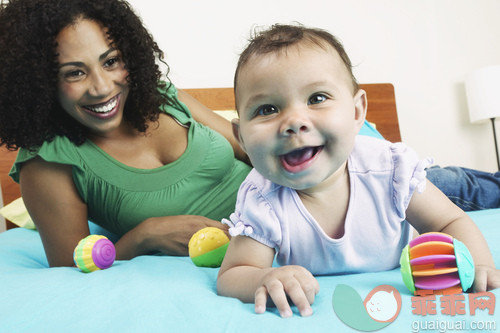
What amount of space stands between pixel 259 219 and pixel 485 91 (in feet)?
8.98

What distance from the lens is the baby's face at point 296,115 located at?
0.76 m

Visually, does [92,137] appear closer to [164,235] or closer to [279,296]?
[164,235]

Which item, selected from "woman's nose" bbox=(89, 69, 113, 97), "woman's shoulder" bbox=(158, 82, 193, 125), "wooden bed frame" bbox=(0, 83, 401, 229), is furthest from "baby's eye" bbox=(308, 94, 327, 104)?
"wooden bed frame" bbox=(0, 83, 401, 229)

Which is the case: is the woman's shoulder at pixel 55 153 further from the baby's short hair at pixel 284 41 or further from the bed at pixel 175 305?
the baby's short hair at pixel 284 41

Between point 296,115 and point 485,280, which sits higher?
point 296,115

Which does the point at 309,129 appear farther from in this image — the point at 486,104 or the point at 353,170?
the point at 486,104

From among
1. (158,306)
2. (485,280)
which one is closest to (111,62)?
(158,306)

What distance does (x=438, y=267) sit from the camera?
2.23ft

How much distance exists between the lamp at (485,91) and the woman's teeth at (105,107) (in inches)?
104

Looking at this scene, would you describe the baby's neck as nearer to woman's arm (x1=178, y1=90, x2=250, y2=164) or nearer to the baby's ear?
the baby's ear

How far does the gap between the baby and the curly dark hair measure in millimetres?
602

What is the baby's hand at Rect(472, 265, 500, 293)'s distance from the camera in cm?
67

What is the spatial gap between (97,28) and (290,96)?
0.74 metres

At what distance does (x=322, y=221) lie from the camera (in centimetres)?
90
